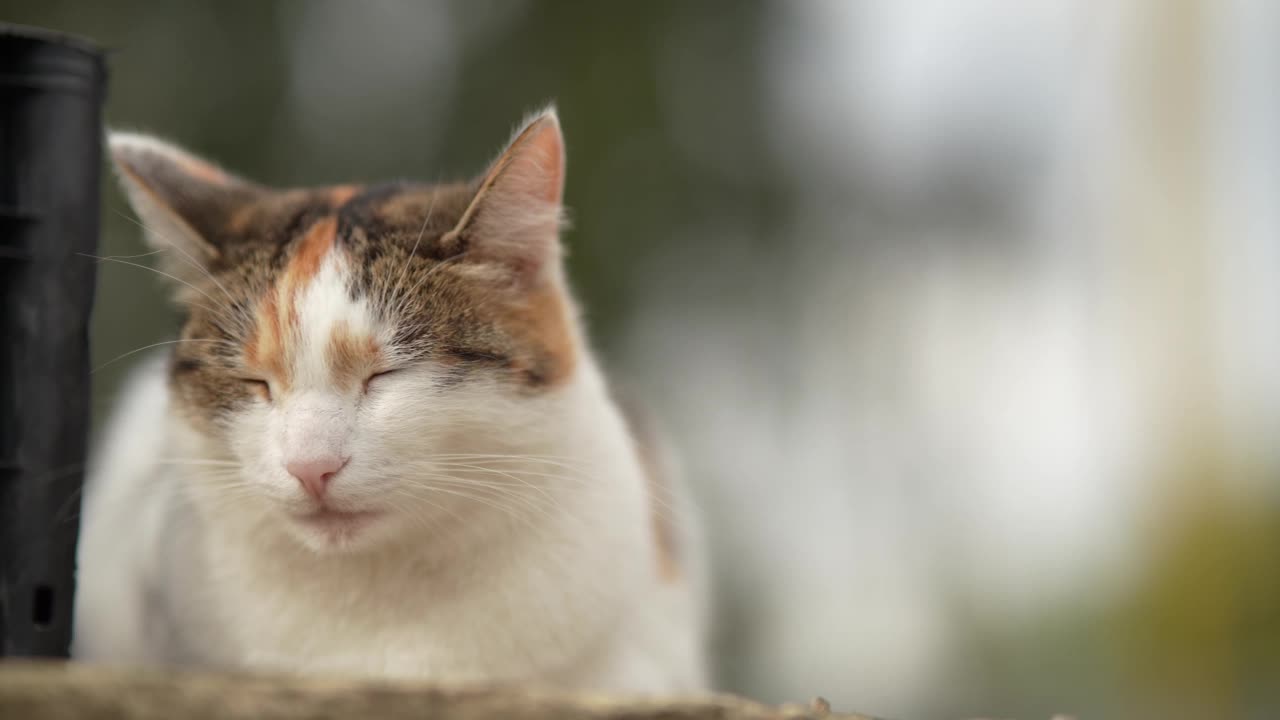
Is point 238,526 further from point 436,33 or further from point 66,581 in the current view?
point 436,33

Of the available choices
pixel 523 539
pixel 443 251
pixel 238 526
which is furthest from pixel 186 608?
pixel 443 251

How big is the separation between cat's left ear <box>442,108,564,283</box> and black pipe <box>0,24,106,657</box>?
42cm

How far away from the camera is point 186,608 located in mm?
1497

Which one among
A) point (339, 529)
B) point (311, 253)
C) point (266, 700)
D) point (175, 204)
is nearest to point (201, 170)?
point (175, 204)

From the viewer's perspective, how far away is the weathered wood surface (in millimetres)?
768

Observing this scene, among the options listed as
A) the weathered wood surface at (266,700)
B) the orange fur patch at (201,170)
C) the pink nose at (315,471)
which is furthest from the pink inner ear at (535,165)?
the weathered wood surface at (266,700)

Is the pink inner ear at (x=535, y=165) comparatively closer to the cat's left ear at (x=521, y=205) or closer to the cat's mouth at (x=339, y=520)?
the cat's left ear at (x=521, y=205)

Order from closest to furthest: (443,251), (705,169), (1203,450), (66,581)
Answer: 1. (66,581)
2. (443,251)
3. (1203,450)
4. (705,169)

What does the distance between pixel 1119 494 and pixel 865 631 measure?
807 mm

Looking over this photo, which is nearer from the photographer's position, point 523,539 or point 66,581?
point 66,581

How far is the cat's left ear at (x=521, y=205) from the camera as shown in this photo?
135 centimetres

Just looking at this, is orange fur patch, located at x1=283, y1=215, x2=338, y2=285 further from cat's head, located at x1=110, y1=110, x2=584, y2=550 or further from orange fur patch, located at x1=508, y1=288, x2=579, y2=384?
orange fur patch, located at x1=508, y1=288, x2=579, y2=384

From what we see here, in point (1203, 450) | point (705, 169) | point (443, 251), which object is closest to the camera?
point (443, 251)

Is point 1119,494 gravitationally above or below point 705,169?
below
